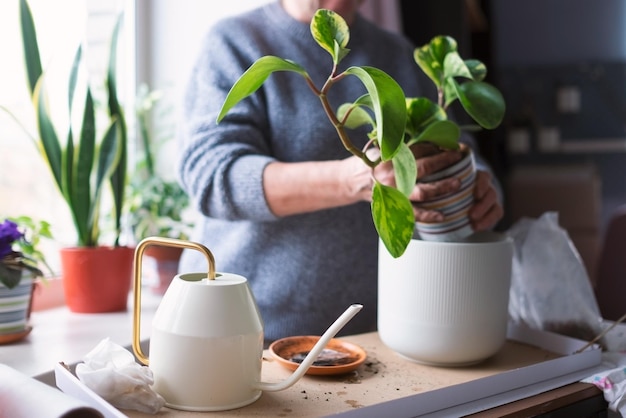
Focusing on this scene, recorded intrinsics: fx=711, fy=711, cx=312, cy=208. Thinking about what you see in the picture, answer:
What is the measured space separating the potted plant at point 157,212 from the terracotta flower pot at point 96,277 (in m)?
0.16

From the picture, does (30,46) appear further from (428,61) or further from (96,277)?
(428,61)

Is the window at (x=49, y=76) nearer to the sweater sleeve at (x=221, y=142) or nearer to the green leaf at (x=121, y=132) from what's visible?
the green leaf at (x=121, y=132)

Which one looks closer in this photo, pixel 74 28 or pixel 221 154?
pixel 221 154

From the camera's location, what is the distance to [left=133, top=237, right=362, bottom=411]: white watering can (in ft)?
2.27

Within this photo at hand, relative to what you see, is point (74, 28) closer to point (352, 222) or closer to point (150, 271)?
point (150, 271)

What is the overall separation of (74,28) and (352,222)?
3.09ft

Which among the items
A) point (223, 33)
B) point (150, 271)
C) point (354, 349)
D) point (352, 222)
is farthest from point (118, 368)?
point (150, 271)

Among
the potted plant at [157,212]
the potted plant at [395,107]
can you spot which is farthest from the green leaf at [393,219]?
the potted plant at [157,212]

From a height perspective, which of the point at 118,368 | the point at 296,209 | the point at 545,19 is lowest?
the point at 118,368

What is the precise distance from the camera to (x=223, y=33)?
4.06ft

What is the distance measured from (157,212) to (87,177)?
34cm

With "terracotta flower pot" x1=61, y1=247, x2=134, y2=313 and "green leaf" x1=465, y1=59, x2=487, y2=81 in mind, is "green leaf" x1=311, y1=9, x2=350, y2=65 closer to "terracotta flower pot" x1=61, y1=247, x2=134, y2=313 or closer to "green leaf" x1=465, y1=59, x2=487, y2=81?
"green leaf" x1=465, y1=59, x2=487, y2=81

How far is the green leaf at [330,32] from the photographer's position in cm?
75

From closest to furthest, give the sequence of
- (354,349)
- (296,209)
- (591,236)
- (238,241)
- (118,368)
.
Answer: (118,368), (354,349), (296,209), (238,241), (591,236)
